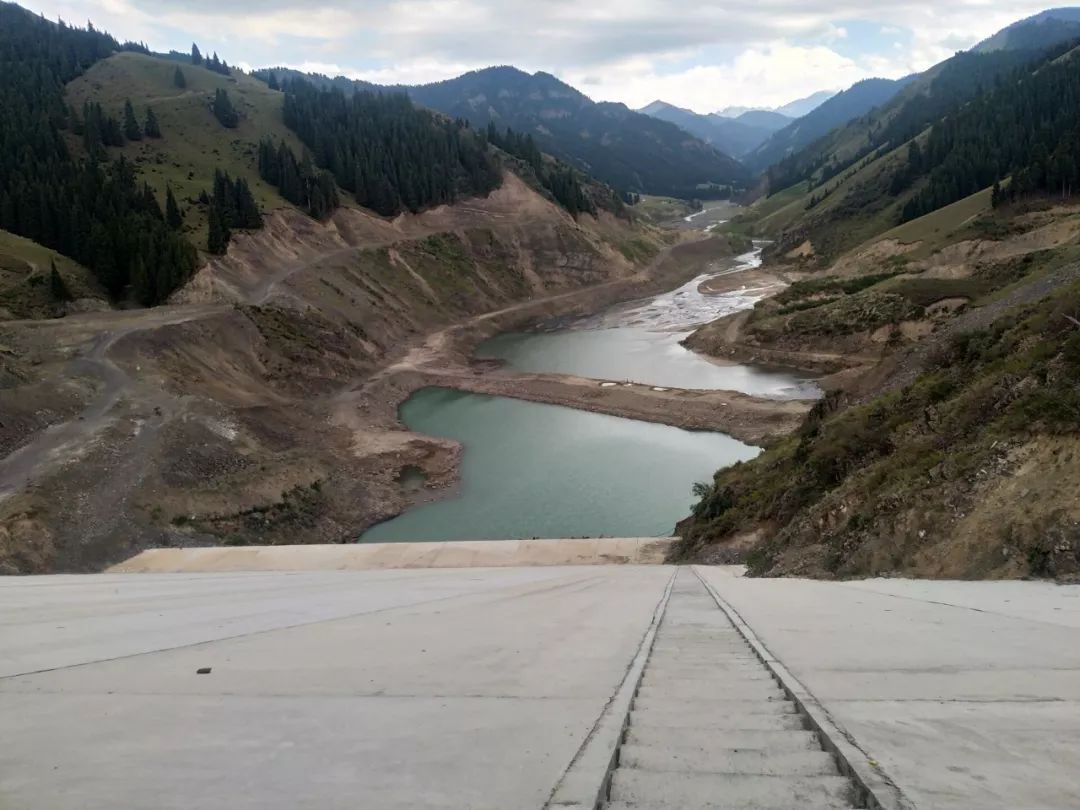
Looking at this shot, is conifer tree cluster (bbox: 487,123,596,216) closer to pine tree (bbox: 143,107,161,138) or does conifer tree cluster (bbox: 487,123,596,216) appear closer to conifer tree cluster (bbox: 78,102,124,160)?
pine tree (bbox: 143,107,161,138)

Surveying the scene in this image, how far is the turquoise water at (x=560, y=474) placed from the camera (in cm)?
2716

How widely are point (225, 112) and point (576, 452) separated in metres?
92.1

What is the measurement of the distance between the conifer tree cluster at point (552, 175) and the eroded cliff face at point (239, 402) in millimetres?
31252

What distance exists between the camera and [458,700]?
3.75 m

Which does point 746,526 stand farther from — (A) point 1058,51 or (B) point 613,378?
(A) point 1058,51

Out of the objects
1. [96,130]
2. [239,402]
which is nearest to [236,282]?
[239,402]

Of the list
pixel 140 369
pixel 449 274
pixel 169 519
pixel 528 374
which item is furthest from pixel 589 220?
pixel 169 519

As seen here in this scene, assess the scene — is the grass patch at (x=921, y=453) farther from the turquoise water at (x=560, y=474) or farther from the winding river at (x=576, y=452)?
the winding river at (x=576, y=452)

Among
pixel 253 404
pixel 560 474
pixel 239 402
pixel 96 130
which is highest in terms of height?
pixel 96 130

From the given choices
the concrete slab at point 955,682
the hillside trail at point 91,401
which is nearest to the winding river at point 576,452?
the hillside trail at point 91,401

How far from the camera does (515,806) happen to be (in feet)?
8.19

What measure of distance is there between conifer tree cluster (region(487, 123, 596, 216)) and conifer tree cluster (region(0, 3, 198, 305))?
5493cm

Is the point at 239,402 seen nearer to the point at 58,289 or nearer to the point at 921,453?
the point at 58,289

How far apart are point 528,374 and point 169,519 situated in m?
30.7
